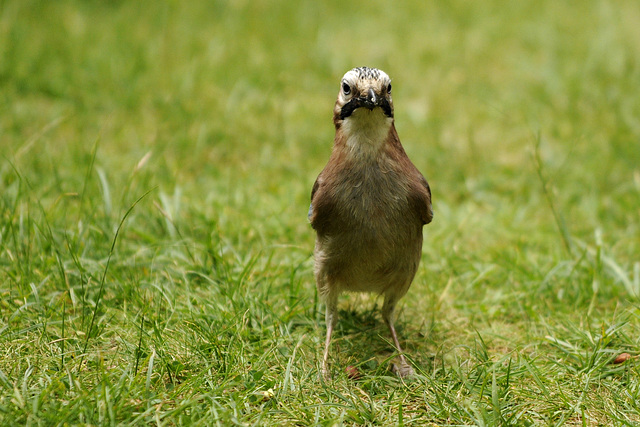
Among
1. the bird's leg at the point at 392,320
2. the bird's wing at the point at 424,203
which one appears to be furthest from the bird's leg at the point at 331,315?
the bird's wing at the point at 424,203

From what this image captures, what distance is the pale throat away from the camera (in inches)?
130

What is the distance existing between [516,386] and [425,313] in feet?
3.00

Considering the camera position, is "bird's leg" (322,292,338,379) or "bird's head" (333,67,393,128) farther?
"bird's leg" (322,292,338,379)

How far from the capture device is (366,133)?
3336 mm

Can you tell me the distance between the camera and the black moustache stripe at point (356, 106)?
3.18m

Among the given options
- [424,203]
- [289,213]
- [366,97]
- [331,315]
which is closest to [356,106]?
→ [366,97]

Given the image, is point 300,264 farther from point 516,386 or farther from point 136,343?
point 516,386

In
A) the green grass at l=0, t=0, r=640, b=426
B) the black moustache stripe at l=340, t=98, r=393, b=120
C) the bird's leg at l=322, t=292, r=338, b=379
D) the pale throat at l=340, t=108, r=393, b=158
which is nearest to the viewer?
the green grass at l=0, t=0, r=640, b=426

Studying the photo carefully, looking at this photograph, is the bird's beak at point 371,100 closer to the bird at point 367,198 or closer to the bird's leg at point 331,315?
the bird at point 367,198

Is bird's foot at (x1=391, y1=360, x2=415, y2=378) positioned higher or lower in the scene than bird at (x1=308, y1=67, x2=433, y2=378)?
lower

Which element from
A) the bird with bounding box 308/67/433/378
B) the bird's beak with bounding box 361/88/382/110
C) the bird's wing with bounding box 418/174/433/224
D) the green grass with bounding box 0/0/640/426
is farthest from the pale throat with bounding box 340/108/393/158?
the green grass with bounding box 0/0/640/426

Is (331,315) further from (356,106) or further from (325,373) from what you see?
(356,106)

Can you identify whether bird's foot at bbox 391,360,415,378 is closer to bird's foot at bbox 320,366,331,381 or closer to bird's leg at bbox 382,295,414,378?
bird's leg at bbox 382,295,414,378

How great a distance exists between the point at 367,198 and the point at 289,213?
1.67 metres
